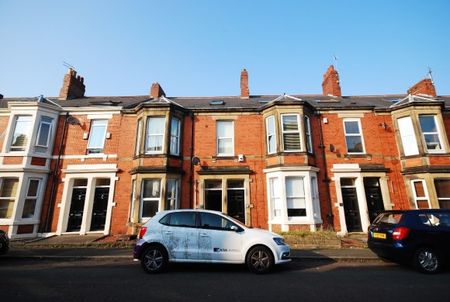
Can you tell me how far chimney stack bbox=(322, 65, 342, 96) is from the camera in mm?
17234

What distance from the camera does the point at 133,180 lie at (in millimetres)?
12211

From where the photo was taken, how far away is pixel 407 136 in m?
12.9

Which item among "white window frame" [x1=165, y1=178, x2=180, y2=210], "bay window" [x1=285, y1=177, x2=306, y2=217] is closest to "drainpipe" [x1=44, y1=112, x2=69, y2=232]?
"white window frame" [x1=165, y1=178, x2=180, y2=210]

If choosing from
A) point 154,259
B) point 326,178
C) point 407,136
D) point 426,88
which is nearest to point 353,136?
point 407,136

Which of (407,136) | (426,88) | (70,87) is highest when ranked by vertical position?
(70,87)

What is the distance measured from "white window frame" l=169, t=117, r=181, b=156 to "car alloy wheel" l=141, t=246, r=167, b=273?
7.09 m

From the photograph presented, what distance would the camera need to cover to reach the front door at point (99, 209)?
12.4 m

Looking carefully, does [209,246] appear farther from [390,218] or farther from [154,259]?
[390,218]

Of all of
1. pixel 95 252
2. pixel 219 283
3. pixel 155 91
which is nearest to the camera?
pixel 219 283

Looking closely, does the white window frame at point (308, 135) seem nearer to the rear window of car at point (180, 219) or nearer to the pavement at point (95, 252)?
the pavement at point (95, 252)

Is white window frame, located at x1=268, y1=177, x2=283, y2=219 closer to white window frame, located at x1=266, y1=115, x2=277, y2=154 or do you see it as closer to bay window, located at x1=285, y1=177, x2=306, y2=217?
bay window, located at x1=285, y1=177, x2=306, y2=217

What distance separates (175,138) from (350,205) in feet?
34.6

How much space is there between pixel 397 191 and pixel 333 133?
180 inches

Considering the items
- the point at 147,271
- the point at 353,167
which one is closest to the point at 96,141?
the point at 147,271
